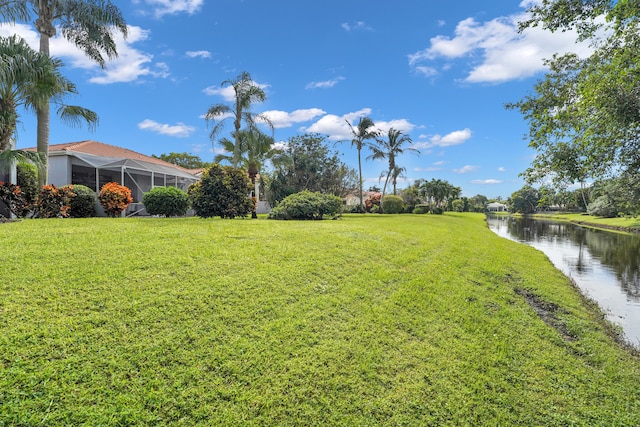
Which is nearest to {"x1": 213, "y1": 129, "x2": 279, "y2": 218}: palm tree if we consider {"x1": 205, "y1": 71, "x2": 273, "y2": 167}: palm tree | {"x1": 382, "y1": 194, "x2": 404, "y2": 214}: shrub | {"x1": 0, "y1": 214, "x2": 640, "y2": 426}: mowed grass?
{"x1": 205, "y1": 71, "x2": 273, "y2": 167}: palm tree

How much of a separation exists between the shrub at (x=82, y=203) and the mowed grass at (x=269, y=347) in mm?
7031

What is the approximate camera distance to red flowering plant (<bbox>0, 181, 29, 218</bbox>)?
10812mm

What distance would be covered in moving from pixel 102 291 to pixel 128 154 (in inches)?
882

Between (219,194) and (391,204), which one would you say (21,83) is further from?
(391,204)

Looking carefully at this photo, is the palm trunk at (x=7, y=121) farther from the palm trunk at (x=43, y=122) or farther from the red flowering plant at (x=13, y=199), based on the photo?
the palm trunk at (x=43, y=122)

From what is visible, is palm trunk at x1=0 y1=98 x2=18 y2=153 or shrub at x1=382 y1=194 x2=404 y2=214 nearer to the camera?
palm trunk at x1=0 y1=98 x2=18 y2=153

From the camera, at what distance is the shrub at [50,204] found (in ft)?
37.3

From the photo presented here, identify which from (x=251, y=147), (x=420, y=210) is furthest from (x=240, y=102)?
(x=420, y=210)

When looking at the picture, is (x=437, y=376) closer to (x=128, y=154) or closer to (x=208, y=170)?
(x=208, y=170)

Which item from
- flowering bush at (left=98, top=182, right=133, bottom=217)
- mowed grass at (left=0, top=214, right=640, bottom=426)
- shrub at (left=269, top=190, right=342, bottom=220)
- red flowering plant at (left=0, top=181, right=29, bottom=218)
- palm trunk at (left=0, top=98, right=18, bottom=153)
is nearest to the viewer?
mowed grass at (left=0, top=214, right=640, bottom=426)

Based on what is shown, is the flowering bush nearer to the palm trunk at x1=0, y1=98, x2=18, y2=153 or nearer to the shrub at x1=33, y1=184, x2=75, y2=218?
the shrub at x1=33, y1=184, x2=75, y2=218

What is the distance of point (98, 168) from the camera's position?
1791 cm

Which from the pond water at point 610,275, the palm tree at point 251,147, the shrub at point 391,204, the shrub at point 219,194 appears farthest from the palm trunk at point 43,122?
the shrub at point 391,204

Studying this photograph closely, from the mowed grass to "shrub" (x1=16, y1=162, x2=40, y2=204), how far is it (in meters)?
7.15
